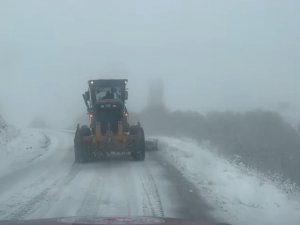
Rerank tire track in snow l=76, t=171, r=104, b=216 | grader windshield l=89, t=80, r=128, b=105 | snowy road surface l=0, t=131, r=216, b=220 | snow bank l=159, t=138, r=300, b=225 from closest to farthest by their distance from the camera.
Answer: snow bank l=159, t=138, r=300, b=225
tire track in snow l=76, t=171, r=104, b=216
snowy road surface l=0, t=131, r=216, b=220
grader windshield l=89, t=80, r=128, b=105

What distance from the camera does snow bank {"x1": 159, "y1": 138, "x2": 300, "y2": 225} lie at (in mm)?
12262

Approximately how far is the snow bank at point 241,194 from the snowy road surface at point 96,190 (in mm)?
360

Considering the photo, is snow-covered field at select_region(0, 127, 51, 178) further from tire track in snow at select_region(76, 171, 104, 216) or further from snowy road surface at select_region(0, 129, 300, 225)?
tire track in snow at select_region(76, 171, 104, 216)

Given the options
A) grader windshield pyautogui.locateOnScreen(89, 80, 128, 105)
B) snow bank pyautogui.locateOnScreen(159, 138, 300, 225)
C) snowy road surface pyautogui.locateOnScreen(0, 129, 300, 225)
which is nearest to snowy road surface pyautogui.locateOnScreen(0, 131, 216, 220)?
snowy road surface pyautogui.locateOnScreen(0, 129, 300, 225)

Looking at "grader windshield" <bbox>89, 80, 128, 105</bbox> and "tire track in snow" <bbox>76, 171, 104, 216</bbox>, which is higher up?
"grader windshield" <bbox>89, 80, 128, 105</bbox>

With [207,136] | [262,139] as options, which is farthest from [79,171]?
[207,136]

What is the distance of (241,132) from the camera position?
38.3 m

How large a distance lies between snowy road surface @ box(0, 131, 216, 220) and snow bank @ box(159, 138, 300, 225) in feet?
1.18

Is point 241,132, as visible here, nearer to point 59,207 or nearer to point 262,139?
point 262,139

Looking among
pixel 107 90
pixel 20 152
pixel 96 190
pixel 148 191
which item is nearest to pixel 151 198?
pixel 148 191

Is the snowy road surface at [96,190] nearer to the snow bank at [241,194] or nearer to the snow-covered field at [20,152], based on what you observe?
the snow-covered field at [20,152]

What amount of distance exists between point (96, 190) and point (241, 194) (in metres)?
3.29

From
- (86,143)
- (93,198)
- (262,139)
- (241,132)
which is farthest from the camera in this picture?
(241,132)

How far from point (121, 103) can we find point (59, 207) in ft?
42.3
